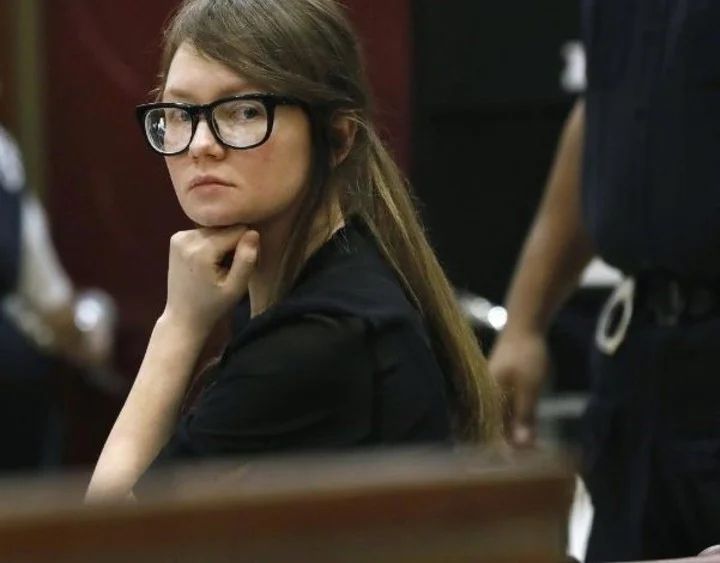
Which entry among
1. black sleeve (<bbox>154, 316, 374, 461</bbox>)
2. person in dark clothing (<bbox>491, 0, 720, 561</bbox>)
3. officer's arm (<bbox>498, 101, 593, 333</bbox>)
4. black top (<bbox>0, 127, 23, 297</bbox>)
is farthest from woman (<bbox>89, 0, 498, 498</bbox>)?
black top (<bbox>0, 127, 23, 297</bbox>)

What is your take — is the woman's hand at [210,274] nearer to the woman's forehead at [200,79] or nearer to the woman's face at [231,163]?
the woman's face at [231,163]

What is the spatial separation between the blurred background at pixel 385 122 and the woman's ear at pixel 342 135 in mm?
1298

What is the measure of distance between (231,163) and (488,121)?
2145mm

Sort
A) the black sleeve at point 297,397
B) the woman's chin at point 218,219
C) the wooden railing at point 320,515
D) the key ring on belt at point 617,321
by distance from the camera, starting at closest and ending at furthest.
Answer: the wooden railing at point 320,515, the black sleeve at point 297,397, the woman's chin at point 218,219, the key ring on belt at point 617,321

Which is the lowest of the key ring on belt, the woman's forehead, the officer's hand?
the officer's hand

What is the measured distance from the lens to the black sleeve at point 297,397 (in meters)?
1.43

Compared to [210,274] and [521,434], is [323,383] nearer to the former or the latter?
[210,274]

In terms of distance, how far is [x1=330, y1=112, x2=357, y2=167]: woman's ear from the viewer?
158 cm

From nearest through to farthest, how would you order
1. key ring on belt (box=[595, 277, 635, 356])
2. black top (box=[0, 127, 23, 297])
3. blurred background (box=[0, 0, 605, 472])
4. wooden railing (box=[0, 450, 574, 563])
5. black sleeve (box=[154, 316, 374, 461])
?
1. wooden railing (box=[0, 450, 574, 563])
2. black sleeve (box=[154, 316, 374, 461])
3. key ring on belt (box=[595, 277, 635, 356])
4. black top (box=[0, 127, 23, 297])
5. blurred background (box=[0, 0, 605, 472])

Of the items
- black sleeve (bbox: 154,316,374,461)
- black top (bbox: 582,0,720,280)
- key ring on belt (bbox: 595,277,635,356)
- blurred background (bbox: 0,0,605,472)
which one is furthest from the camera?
blurred background (bbox: 0,0,605,472)

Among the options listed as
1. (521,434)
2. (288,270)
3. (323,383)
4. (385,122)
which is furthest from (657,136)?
(385,122)

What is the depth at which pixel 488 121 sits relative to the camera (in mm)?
3623

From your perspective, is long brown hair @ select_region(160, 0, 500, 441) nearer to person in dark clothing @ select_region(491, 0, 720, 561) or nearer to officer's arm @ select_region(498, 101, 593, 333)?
person in dark clothing @ select_region(491, 0, 720, 561)

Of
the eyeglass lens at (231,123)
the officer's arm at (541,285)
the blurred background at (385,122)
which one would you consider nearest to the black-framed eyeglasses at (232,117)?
the eyeglass lens at (231,123)
